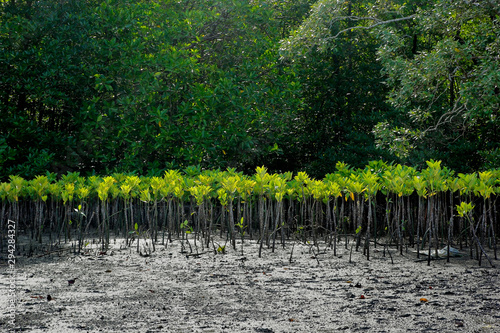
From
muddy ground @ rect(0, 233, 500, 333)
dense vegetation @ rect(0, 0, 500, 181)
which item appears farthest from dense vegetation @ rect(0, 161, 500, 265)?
dense vegetation @ rect(0, 0, 500, 181)

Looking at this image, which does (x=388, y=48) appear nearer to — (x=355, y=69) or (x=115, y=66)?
(x=355, y=69)

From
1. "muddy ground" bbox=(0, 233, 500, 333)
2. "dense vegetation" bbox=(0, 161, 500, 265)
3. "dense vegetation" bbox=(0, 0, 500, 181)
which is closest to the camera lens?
"muddy ground" bbox=(0, 233, 500, 333)

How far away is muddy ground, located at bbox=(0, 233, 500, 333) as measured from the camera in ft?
9.94

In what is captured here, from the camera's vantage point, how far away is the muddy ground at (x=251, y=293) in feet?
9.94

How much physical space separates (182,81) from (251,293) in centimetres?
731

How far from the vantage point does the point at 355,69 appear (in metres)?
14.7

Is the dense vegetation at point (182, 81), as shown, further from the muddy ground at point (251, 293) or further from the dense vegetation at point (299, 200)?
the muddy ground at point (251, 293)

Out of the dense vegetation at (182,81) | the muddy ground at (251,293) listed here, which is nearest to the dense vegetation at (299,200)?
the muddy ground at (251,293)

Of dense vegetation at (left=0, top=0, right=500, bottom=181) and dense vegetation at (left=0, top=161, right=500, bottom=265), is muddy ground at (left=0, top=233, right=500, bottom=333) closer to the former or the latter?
dense vegetation at (left=0, top=161, right=500, bottom=265)

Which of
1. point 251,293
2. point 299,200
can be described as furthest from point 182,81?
point 251,293

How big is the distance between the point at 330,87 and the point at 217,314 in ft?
39.4

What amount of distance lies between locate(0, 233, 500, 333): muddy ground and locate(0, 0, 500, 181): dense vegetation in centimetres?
480

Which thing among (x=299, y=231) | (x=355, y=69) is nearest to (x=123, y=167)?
(x=299, y=231)

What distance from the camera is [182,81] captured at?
1034 centimetres
